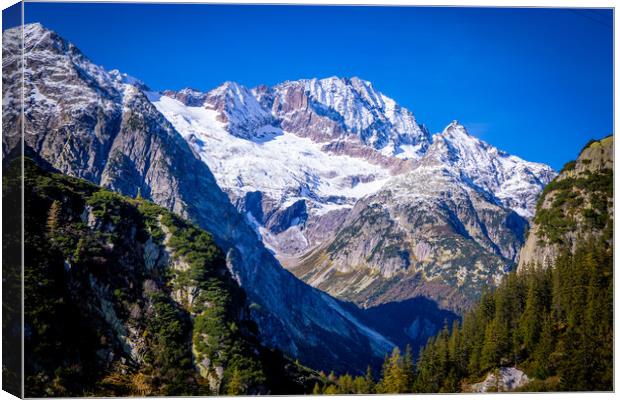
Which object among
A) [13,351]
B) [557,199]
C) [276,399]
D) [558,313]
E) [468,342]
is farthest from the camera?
[557,199]

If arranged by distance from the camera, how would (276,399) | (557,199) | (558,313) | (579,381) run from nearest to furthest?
(276,399)
(579,381)
(558,313)
(557,199)

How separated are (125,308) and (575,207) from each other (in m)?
29.8

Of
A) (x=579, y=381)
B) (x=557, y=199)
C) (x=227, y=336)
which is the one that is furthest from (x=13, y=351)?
(x=557, y=199)

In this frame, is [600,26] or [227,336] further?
[227,336]

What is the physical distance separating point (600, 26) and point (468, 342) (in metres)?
22.0

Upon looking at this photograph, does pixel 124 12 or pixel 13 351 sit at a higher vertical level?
pixel 124 12

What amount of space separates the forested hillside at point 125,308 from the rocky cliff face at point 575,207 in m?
20.1

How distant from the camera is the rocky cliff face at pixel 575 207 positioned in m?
46.6

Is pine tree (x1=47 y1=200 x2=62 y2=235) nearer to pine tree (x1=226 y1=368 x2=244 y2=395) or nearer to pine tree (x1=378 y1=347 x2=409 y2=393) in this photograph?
pine tree (x1=226 y1=368 x2=244 y2=395)

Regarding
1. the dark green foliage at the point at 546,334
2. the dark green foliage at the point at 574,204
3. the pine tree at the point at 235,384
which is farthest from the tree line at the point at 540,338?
the pine tree at the point at 235,384

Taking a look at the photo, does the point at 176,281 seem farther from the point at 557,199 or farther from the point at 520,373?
the point at 557,199

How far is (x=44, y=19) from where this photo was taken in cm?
4016

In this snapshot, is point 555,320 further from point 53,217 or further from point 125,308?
point 53,217

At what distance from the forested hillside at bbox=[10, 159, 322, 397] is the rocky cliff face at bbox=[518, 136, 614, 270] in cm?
2011
